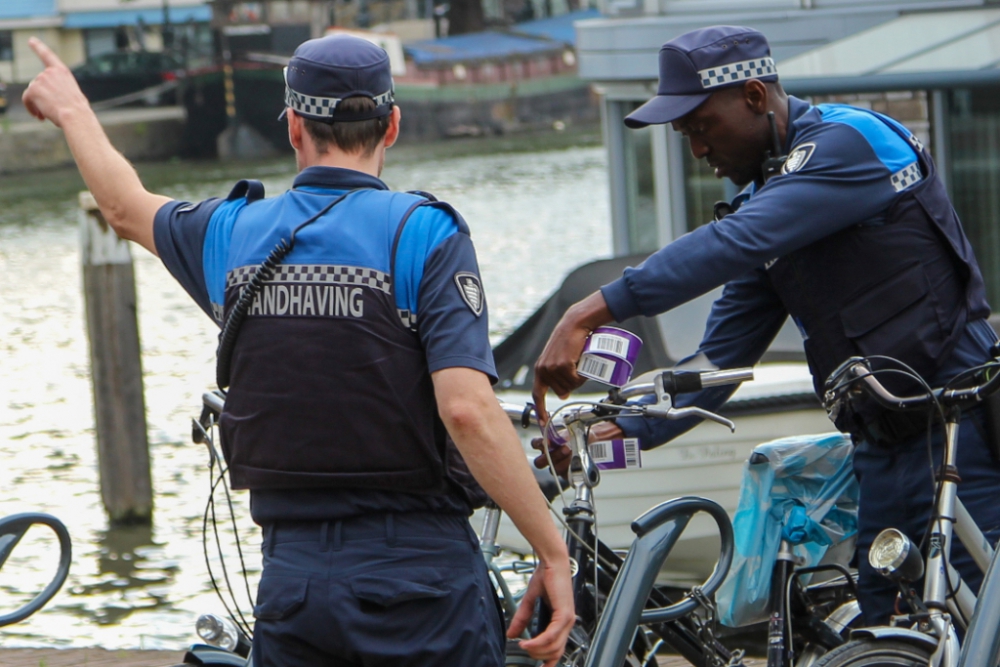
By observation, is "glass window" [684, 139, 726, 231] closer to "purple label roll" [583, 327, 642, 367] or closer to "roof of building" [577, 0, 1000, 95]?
"roof of building" [577, 0, 1000, 95]

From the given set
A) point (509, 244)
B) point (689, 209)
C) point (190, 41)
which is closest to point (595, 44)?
point (689, 209)

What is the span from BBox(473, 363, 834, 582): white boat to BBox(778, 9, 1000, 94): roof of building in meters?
3.05

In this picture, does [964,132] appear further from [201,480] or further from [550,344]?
[550,344]

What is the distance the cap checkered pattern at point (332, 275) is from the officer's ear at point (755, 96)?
3.71 ft

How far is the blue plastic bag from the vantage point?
11.6 feet

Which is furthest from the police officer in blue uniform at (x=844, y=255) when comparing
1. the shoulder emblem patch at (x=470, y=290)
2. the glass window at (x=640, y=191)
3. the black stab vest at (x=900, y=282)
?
the glass window at (x=640, y=191)

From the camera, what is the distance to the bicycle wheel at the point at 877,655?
3.04 metres

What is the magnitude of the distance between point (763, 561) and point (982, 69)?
5441 millimetres

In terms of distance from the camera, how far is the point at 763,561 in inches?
138

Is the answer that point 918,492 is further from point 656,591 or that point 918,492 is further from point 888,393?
point 656,591

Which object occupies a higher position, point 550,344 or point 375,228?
point 375,228

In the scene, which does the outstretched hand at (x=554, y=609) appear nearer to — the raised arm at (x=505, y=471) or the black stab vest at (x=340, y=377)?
the raised arm at (x=505, y=471)

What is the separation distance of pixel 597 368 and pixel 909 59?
599cm

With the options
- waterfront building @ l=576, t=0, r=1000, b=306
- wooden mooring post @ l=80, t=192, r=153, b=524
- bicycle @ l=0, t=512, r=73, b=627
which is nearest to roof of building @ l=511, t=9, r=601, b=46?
waterfront building @ l=576, t=0, r=1000, b=306
